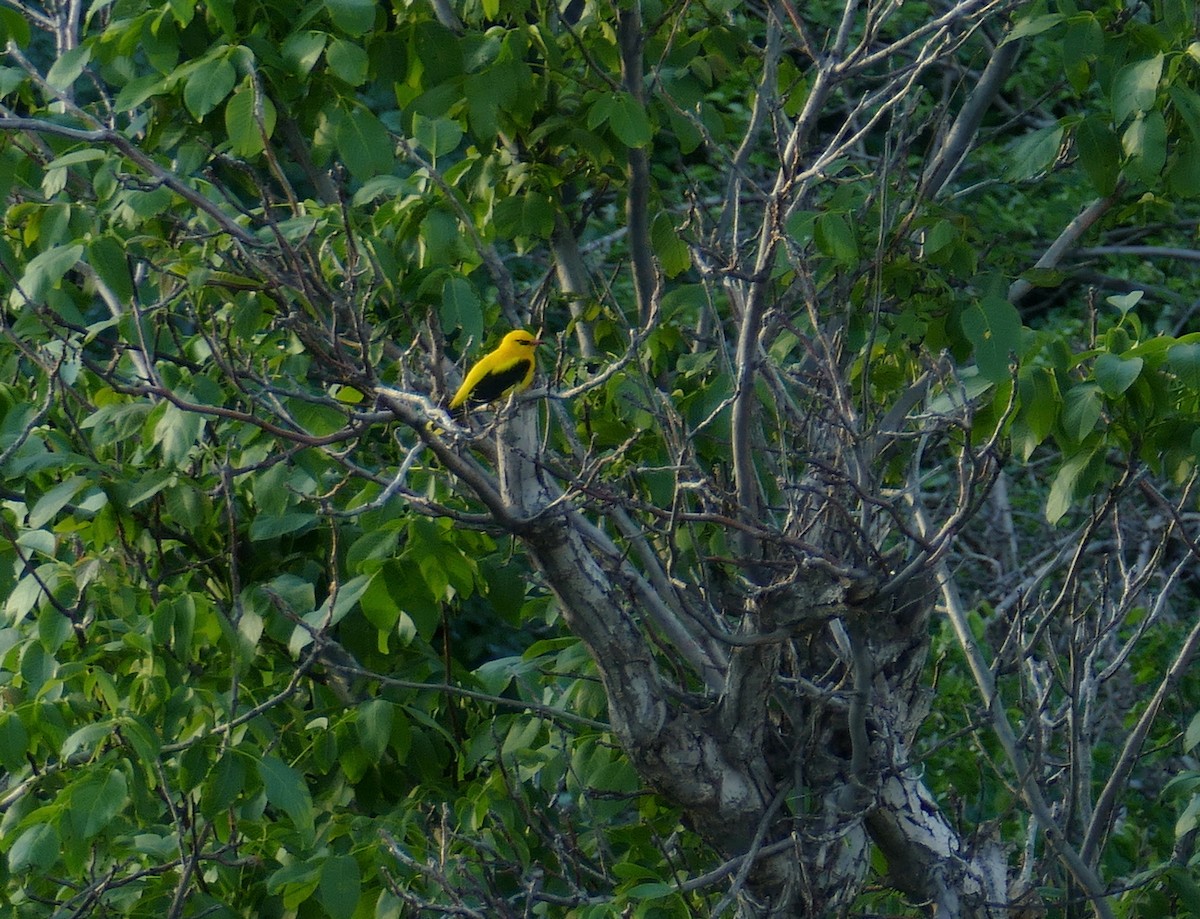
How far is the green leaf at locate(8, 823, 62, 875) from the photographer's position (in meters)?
3.66

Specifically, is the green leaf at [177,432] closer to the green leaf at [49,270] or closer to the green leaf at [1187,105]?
the green leaf at [49,270]

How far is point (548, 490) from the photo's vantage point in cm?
341

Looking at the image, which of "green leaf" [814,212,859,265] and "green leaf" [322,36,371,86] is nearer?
"green leaf" [814,212,859,265]

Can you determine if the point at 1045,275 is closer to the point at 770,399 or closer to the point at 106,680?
the point at 770,399

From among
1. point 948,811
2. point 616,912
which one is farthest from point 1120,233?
point 616,912

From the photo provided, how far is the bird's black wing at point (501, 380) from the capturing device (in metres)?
5.04

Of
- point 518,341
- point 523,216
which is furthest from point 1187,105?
point 518,341

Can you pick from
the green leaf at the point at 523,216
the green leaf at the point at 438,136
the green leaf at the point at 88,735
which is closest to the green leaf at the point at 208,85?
the green leaf at the point at 438,136

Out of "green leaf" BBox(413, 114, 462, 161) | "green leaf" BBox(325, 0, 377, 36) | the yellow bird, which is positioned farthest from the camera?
the yellow bird

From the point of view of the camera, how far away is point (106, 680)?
413 cm

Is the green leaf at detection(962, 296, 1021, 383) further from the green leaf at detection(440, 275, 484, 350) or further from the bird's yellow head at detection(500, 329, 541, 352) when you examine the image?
the bird's yellow head at detection(500, 329, 541, 352)

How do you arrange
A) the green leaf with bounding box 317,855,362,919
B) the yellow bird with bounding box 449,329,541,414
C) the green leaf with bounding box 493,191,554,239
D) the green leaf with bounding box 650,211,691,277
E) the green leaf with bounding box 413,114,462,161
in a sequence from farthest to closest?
1. the yellow bird with bounding box 449,329,541,414
2. the green leaf with bounding box 650,211,691,277
3. the green leaf with bounding box 493,191,554,239
4. the green leaf with bounding box 413,114,462,161
5. the green leaf with bounding box 317,855,362,919

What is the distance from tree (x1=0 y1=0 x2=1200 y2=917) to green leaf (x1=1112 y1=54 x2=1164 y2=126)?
18 mm

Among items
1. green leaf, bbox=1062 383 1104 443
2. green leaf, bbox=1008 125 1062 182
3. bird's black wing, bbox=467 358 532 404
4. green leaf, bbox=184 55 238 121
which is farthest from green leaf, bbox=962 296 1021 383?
green leaf, bbox=184 55 238 121
